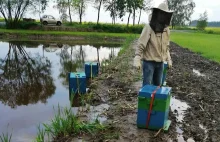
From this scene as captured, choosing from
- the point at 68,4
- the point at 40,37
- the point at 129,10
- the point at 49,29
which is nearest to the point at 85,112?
the point at 40,37

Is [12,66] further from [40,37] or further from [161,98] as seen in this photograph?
[40,37]

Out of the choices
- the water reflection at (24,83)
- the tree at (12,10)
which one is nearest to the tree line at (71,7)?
the tree at (12,10)

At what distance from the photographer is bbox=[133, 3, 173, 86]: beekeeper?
4.72 meters

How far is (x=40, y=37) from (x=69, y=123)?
3018cm

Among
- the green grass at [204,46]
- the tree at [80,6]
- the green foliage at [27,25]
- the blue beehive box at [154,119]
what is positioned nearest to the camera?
the blue beehive box at [154,119]

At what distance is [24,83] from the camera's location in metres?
9.88

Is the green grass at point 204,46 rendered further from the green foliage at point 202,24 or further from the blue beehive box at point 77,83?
the green foliage at point 202,24

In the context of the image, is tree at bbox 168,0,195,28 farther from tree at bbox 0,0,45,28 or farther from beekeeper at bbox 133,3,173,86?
beekeeper at bbox 133,3,173,86

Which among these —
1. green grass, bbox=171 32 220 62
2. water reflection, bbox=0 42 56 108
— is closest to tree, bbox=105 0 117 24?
green grass, bbox=171 32 220 62

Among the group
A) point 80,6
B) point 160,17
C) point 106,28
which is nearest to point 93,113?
point 160,17

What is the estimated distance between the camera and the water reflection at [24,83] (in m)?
7.89

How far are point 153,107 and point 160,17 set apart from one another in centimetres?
154

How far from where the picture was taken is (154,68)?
5.22m

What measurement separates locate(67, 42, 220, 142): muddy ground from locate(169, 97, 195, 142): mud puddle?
0.06ft
